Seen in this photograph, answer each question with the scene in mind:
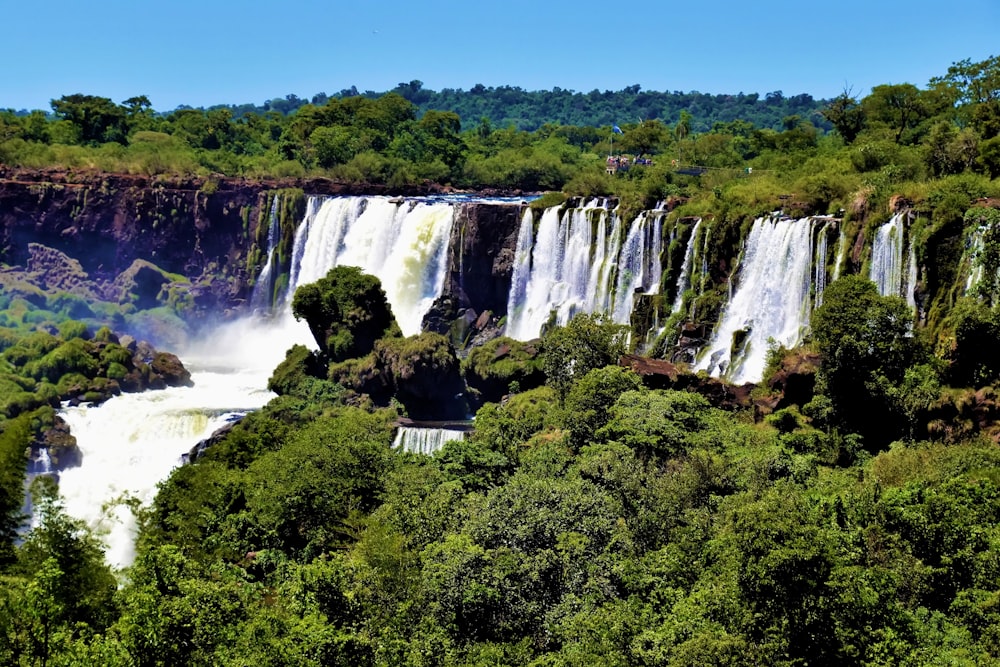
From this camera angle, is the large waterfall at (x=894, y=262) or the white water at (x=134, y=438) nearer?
the large waterfall at (x=894, y=262)

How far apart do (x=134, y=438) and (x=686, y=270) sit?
75.7 ft

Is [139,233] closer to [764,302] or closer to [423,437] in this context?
[423,437]

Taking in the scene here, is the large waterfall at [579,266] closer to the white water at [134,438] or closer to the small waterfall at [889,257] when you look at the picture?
the small waterfall at [889,257]

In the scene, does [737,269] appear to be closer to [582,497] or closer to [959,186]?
[959,186]

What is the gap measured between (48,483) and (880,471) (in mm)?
18728

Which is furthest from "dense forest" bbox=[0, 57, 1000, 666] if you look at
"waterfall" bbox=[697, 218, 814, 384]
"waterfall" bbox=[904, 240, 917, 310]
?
"waterfall" bbox=[697, 218, 814, 384]

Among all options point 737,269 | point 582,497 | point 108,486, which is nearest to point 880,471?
point 582,497

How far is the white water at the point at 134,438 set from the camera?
38062mm

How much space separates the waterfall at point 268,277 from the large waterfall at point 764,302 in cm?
3046

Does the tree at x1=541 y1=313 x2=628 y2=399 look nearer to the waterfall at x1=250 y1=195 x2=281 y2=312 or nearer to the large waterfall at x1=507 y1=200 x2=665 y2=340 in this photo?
the large waterfall at x1=507 y1=200 x2=665 y2=340

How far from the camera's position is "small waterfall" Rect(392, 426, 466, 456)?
37.1 m

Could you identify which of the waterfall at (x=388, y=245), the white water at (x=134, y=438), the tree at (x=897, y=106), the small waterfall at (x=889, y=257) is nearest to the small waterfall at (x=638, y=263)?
the small waterfall at (x=889, y=257)

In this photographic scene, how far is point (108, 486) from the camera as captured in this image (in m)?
39.5

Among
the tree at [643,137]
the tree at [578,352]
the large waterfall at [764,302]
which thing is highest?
the tree at [643,137]
